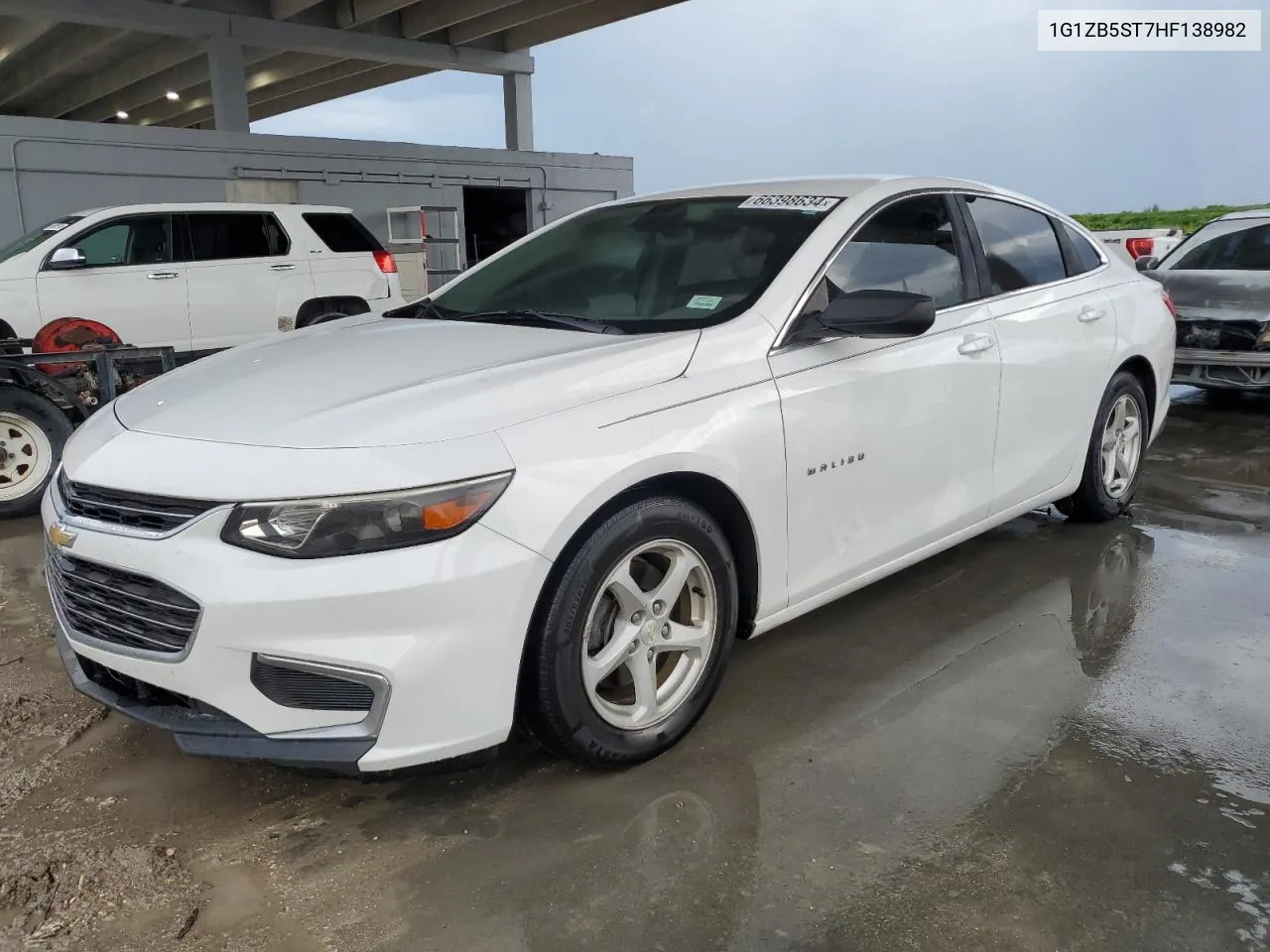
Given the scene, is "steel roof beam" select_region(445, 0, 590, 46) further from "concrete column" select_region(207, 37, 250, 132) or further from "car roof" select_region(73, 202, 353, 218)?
"car roof" select_region(73, 202, 353, 218)

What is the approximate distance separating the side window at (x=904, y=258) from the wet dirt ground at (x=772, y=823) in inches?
49.4

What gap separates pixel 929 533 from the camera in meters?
3.59

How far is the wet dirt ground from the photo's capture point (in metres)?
2.19

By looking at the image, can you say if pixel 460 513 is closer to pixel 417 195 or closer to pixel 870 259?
pixel 870 259

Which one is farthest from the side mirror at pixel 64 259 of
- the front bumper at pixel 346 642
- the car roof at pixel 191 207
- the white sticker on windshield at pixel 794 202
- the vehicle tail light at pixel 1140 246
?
the vehicle tail light at pixel 1140 246

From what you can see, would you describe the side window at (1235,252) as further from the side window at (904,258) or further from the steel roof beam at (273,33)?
the steel roof beam at (273,33)

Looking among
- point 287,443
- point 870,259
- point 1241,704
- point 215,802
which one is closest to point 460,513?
point 287,443

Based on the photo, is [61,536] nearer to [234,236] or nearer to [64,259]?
[64,259]

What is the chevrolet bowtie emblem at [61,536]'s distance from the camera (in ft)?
8.17

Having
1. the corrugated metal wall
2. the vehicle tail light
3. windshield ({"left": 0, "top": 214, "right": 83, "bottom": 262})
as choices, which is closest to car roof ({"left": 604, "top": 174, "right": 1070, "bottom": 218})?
windshield ({"left": 0, "top": 214, "right": 83, "bottom": 262})

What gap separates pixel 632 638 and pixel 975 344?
5.92 feet

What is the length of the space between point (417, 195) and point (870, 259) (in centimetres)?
1711

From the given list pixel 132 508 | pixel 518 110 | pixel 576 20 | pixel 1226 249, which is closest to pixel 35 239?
pixel 132 508

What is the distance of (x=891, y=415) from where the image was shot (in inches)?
130
